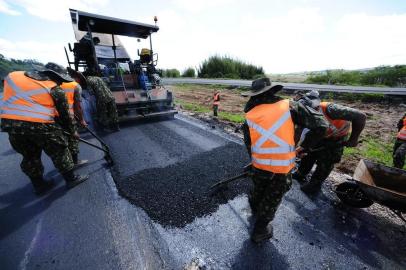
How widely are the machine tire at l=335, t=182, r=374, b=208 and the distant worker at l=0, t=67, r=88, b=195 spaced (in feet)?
13.1

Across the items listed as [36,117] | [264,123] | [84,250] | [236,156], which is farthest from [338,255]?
[36,117]

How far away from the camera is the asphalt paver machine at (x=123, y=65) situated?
5812 mm

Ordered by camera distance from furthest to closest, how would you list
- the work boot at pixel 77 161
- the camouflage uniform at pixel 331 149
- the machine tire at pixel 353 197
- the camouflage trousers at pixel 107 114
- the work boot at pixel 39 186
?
the camouflage trousers at pixel 107 114
the work boot at pixel 77 161
the work boot at pixel 39 186
the machine tire at pixel 353 197
the camouflage uniform at pixel 331 149

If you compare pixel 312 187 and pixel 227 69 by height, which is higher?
pixel 227 69

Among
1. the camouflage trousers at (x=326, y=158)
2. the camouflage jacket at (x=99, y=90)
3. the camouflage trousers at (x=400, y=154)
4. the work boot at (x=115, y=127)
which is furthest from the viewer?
the work boot at (x=115, y=127)

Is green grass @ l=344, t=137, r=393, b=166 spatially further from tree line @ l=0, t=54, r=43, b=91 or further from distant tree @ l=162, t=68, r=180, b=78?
distant tree @ l=162, t=68, r=180, b=78

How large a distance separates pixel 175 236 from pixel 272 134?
5.10 feet

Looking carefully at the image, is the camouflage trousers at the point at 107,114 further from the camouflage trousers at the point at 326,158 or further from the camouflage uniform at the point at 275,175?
the camouflage trousers at the point at 326,158

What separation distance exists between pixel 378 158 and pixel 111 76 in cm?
770

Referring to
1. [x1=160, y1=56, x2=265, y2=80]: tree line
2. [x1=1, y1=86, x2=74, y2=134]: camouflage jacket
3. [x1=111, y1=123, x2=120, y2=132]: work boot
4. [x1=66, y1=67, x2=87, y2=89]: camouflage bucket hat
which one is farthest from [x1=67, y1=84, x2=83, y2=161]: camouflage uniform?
[x1=160, y1=56, x2=265, y2=80]: tree line

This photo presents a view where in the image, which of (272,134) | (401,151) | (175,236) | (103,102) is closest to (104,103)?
(103,102)

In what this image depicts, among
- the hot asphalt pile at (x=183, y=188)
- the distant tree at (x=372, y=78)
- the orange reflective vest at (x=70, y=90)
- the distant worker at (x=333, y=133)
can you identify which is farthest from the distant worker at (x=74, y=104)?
the distant tree at (x=372, y=78)

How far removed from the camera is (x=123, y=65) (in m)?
7.19

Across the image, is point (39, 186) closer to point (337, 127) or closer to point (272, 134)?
point (272, 134)
